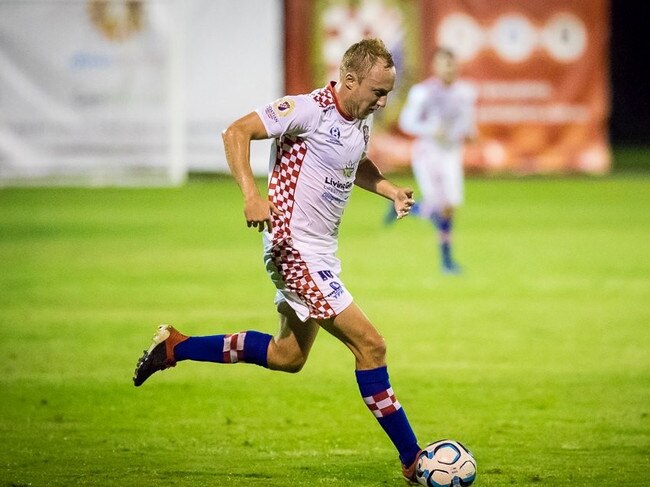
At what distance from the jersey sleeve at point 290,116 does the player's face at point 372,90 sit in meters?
0.20

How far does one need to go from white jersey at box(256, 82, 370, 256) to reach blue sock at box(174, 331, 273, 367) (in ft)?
2.23

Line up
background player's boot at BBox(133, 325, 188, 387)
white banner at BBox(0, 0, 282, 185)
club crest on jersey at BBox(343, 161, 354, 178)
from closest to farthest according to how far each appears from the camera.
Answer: club crest on jersey at BBox(343, 161, 354, 178)
background player's boot at BBox(133, 325, 188, 387)
white banner at BBox(0, 0, 282, 185)

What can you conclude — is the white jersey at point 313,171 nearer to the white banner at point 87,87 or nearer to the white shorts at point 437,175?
the white shorts at point 437,175

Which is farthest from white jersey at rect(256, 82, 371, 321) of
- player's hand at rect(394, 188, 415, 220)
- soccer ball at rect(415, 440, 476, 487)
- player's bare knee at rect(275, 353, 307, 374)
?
soccer ball at rect(415, 440, 476, 487)

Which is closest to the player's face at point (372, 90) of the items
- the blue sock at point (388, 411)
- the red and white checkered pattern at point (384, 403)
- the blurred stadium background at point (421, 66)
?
the blue sock at point (388, 411)

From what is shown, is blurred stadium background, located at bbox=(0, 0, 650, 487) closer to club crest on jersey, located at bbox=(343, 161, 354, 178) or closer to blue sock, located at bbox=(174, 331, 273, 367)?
blue sock, located at bbox=(174, 331, 273, 367)

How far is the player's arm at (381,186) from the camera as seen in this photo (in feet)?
21.6

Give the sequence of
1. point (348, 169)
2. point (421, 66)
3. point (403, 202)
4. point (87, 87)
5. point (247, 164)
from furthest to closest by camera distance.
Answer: point (421, 66) → point (87, 87) → point (403, 202) → point (348, 169) → point (247, 164)

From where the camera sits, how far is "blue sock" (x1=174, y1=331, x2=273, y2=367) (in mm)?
6812

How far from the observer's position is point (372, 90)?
20.2 ft

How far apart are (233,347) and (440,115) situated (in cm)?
856

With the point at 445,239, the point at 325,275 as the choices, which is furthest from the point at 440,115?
the point at 325,275

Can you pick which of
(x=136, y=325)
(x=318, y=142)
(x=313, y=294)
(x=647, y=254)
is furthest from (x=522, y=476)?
(x=647, y=254)

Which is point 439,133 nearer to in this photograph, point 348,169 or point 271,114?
point 348,169
